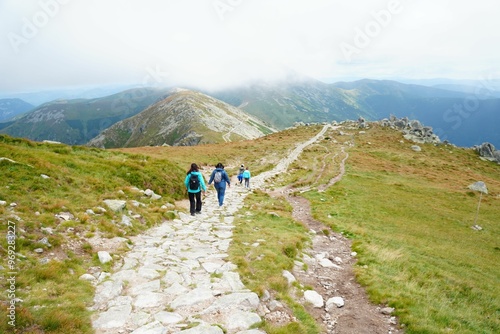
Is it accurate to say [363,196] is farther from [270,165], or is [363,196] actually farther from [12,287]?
[12,287]

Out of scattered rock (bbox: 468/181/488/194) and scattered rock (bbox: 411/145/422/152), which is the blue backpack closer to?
scattered rock (bbox: 468/181/488/194)

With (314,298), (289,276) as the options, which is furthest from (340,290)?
(289,276)

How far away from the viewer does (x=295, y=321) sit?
347 inches

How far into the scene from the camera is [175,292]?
30.8 ft

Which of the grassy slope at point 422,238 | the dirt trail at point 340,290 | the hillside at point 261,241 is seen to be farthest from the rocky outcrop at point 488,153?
A: the dirt trail at point 340,290

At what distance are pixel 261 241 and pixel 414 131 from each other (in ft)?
342

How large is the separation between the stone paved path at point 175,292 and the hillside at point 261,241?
301 mm

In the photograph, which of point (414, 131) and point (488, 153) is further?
point (414, 131)

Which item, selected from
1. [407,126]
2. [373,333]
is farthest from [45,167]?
[407,126]

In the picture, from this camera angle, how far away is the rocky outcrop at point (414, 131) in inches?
3561

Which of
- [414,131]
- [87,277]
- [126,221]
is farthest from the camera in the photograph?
[414,131]

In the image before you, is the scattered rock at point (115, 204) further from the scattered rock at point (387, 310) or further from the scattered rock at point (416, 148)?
the scattered rock at point (416, 148)

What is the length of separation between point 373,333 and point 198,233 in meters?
9.55

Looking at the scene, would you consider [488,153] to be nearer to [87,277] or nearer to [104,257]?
[104,257]
